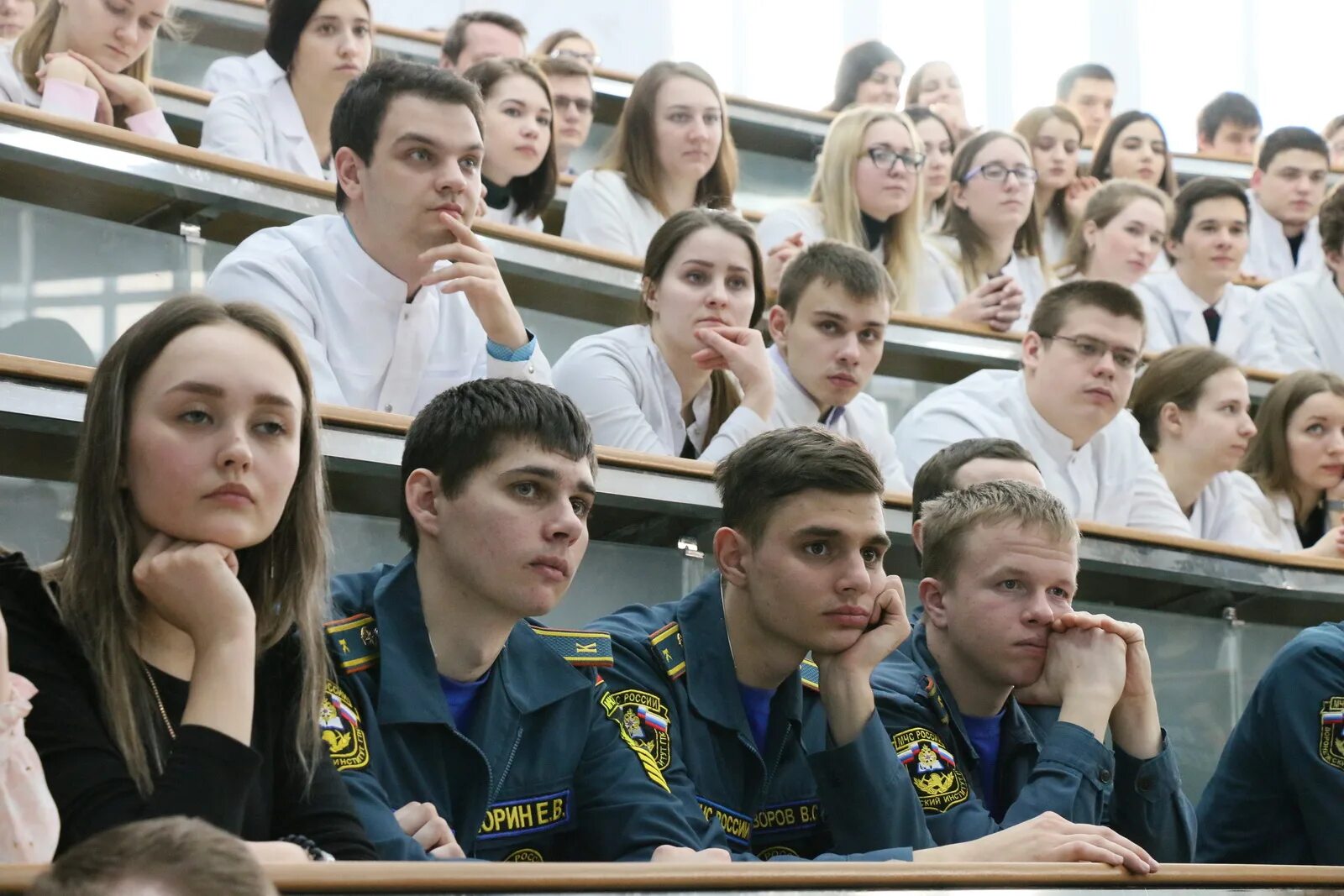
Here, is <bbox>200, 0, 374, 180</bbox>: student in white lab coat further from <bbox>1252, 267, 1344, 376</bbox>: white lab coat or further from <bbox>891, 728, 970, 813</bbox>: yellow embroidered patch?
<bbox>1252, 267, 1344, 376</bbox>: white lab coat

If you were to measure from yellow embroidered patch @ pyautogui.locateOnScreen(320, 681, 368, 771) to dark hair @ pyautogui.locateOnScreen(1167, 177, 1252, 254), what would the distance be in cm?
410

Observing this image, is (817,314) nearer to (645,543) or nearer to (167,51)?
(645,543)

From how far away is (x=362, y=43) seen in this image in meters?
3.85

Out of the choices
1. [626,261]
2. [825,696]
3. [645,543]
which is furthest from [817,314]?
[825,696]

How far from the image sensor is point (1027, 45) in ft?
30.4

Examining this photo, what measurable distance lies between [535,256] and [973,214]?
1.87m

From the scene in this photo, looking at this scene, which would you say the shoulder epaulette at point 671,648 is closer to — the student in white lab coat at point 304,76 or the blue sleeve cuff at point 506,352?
the blue sleeve cuff at point 506,352

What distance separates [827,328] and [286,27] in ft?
4.77

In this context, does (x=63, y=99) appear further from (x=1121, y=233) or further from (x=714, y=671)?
(x=1121, y=233)

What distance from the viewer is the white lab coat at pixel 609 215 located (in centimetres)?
430

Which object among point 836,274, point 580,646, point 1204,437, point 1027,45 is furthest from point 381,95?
point 1027,45

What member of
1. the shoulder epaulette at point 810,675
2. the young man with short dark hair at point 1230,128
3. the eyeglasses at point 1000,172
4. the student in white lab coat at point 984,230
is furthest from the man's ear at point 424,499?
the young man with short dark hair at point 1230,128

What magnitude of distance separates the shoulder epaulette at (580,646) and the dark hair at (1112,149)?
4.55m

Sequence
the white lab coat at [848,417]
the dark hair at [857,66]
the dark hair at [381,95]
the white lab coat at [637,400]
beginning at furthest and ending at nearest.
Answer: the dark hair at [857,66] → the white lab coat at [848,417] → the white lab coat at [637,400] → the dark hair at [381,95]
